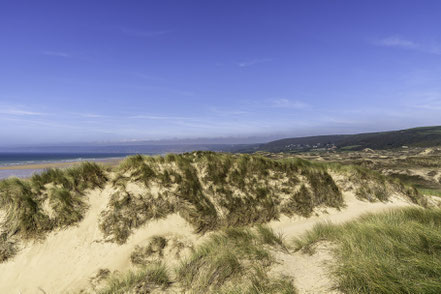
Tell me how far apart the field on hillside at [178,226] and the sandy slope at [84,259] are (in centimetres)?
3

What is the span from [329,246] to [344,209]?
21.7ft

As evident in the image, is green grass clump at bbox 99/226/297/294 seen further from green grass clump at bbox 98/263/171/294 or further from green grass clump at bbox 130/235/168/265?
green grass clump at bbox 130/235/168/265

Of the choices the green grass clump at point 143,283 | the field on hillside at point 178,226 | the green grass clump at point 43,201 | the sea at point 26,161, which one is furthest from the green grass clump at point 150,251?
the sea at point 26,161

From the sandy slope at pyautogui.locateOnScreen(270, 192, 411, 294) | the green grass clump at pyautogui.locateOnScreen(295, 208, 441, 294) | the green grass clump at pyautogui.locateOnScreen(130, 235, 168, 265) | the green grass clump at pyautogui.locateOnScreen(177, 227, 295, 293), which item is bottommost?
the green grass clump at pyautogui.locateOnScreen(130, 235, 168, 265)

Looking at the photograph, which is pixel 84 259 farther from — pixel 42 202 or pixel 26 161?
pixel 26 161

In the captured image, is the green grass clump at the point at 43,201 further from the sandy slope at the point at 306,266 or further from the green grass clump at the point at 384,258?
the green grass clump at the point at 384,258

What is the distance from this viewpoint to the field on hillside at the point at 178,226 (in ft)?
15.8

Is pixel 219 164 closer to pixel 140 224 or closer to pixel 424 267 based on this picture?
pixel 140 224

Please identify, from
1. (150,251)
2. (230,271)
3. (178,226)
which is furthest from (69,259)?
(230,271)

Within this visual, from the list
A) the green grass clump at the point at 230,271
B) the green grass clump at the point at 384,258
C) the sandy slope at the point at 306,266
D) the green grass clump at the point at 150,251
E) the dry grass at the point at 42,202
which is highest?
the dry grass at the point at 42,202

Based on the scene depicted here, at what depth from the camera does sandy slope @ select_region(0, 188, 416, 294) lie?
5.25 m

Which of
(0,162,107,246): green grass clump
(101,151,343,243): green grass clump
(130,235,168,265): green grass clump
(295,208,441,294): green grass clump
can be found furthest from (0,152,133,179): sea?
(295,208,441,294): green grass clump

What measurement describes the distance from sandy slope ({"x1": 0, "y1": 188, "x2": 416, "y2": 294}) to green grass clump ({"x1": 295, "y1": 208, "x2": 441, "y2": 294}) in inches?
21.7

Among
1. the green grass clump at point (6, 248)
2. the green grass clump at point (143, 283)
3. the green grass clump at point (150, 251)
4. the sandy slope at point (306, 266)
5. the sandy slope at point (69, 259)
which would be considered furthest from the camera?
the green grass clump at point (150, 251)
